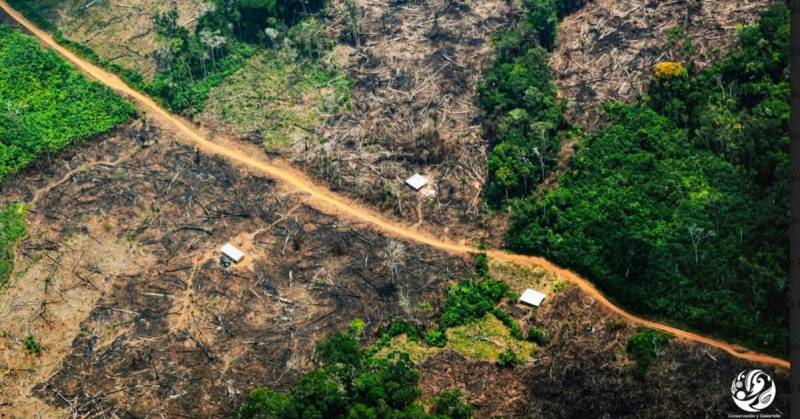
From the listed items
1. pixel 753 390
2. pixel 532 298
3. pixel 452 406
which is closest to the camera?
pixel 753 390

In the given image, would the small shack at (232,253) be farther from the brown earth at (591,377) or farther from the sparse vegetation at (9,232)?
the brown earth at (591,377)

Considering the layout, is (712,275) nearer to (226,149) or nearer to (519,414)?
(519,414)

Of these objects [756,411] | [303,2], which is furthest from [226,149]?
[756,411]

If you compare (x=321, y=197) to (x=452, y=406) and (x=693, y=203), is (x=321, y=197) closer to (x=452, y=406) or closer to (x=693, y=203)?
(x=452, y=406)

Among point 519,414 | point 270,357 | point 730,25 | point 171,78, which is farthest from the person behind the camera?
point 171,78

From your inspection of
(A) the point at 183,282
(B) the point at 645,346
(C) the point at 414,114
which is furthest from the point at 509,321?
(A) the point at 183,282

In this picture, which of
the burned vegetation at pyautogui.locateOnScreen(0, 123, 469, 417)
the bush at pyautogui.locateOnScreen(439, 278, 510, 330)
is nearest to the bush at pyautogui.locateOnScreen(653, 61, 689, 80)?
the bush at pyautogui.locateOnScreen(439, 278, 510, 330)
